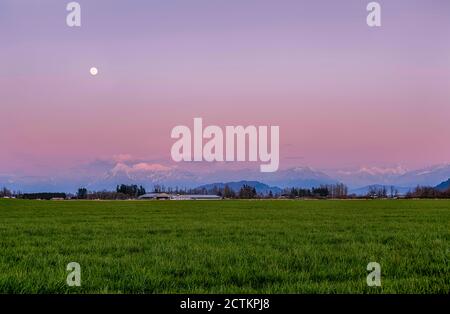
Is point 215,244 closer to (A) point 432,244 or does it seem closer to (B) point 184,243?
(B) point 184,243

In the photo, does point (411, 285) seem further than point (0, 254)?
No

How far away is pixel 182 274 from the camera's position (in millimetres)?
11273

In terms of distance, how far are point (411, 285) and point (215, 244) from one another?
9.19 m

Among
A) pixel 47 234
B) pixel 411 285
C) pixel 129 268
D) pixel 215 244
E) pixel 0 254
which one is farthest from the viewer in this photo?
pixel 47 234

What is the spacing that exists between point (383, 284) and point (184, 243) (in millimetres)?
9655

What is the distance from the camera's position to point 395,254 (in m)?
14.7

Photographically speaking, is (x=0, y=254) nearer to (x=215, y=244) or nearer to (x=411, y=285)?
(x=215, y=244)

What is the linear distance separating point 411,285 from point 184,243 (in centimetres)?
998
